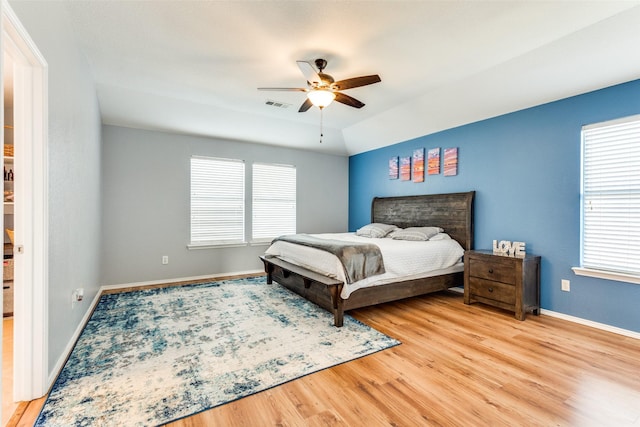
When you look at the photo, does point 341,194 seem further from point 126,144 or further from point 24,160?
point 24,160

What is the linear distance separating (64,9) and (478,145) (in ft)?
15.4

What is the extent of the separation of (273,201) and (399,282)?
3.12 meters

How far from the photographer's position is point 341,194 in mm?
6777

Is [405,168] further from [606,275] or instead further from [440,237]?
[606,275]

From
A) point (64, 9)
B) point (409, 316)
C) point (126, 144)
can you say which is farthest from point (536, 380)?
point (126, 144)

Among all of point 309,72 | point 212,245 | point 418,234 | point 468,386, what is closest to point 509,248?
point 418,234

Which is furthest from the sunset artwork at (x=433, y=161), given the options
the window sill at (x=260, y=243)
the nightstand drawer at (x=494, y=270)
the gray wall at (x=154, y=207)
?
the window sill at (x=260, y=243)

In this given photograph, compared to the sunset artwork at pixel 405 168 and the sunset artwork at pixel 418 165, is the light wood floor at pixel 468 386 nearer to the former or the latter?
the sunset artwork at pixel 418 165

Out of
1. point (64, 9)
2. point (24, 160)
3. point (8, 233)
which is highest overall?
point (64, 9)

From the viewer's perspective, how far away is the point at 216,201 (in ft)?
17.5

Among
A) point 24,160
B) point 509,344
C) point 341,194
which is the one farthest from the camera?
point 341,194

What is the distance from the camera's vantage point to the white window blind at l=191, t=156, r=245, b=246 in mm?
5148

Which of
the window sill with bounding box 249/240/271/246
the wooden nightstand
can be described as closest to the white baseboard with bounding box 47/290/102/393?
the window sill with bounding box 249/240/271/246

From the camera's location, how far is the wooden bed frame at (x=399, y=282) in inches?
128
